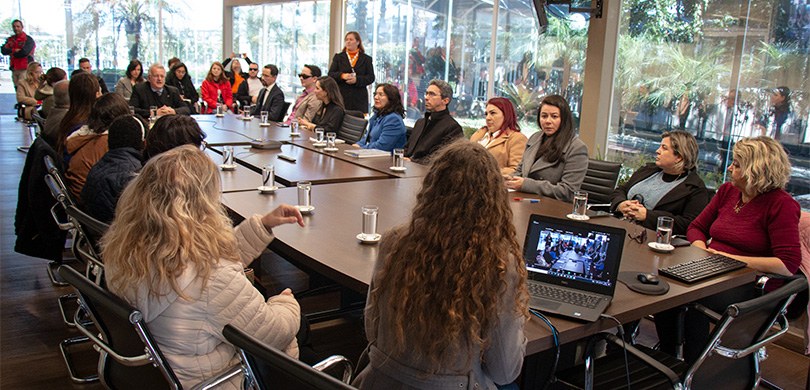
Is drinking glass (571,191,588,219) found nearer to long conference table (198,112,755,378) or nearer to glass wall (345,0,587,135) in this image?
long conference table (198,112,755,378)

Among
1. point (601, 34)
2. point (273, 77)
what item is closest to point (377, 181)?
point (601, 34)

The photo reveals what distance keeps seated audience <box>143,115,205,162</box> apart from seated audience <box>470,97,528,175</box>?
2.12 metres

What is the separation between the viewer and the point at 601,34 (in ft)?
19.4

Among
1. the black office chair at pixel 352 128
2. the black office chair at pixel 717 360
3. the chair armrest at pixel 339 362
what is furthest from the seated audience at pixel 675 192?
the black office chair at pixel 352 128

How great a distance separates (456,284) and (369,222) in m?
1.11

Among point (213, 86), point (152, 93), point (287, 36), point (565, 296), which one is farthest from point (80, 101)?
point (287, 36)

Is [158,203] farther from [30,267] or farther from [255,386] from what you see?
[30,267]

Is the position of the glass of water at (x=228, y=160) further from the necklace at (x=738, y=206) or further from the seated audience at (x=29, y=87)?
the seated audience at (x=29, y=87)

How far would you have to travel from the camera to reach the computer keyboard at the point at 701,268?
239 centimetres

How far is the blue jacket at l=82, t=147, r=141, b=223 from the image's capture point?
122 inches

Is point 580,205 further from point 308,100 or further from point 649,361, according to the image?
point 308,100

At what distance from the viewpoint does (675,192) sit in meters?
3.64

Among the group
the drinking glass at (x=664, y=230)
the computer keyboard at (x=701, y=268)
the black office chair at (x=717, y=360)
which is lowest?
the black office chair at (x=717, y=360)

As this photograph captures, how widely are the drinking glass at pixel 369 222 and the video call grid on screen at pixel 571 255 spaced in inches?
26.5
